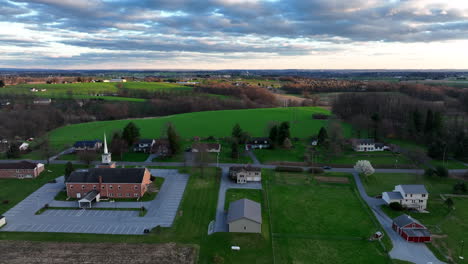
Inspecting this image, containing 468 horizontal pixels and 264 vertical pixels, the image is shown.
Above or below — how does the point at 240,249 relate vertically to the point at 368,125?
below

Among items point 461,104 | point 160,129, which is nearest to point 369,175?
point 160,129

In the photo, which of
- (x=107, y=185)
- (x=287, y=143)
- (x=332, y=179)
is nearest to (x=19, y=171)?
(x=107, y=185)

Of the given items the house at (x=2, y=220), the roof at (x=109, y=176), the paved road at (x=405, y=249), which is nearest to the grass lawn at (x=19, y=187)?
the house at (x=2, y=220)

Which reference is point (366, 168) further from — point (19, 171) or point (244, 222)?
point (19, 171)

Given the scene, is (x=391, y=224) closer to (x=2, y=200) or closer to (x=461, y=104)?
(x=2, y=200)

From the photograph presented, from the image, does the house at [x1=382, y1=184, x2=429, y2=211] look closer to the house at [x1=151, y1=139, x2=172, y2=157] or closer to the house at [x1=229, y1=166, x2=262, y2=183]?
the house at [x1=229, y1=166, x2=262, y2=183]

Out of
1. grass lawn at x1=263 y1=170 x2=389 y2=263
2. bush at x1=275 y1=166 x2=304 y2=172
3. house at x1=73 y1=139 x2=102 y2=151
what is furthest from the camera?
house at x1=73 y1=139 x2=102 y2=151

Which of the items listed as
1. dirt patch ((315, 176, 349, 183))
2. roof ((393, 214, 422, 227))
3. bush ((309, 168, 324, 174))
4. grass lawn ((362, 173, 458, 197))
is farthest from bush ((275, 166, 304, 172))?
roof ((393, 214, 422, 227))
